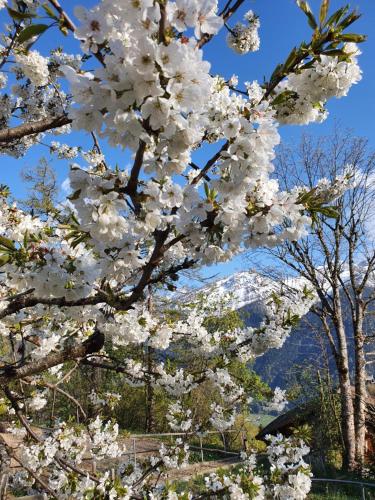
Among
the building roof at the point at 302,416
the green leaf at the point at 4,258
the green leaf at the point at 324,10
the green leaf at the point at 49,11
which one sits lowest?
the building roof at the point at 302,416

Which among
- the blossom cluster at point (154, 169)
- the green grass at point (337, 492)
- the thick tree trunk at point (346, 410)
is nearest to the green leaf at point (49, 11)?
the blossom cluster at point (154, 169)

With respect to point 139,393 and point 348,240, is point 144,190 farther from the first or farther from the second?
point 139,393

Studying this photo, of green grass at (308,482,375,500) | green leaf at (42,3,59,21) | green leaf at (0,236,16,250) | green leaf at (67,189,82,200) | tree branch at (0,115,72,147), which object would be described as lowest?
green grass at (308,482,375,500)

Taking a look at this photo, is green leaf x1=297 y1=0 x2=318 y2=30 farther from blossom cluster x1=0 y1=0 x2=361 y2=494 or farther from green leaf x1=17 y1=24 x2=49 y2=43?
green leaf x1=17 y1=24 x2=49 y2=43

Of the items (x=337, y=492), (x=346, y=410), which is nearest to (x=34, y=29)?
(x=337, y=492)

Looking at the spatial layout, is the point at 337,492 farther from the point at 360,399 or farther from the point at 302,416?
the point at 302,416

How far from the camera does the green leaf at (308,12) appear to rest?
1.50 m

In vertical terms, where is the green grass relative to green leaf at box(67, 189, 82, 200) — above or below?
below

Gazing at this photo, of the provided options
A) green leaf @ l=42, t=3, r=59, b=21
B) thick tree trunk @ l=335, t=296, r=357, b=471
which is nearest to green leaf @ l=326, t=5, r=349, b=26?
green leaf @ l=42, t=3, r=59, b=21

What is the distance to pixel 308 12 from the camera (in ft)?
4.91

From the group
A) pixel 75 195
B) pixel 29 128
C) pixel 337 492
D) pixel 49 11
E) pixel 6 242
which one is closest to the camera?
pixel 49 11

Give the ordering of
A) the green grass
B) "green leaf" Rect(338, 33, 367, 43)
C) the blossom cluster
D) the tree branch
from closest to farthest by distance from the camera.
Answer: the blossom cluster
"green leaf" Rect(338, 33, 367, 43)
the tree branch
the green grass

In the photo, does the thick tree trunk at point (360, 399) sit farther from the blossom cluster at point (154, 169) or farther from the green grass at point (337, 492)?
the blossom cluster at point (154, 169)

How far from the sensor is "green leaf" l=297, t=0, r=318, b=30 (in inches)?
58.9
